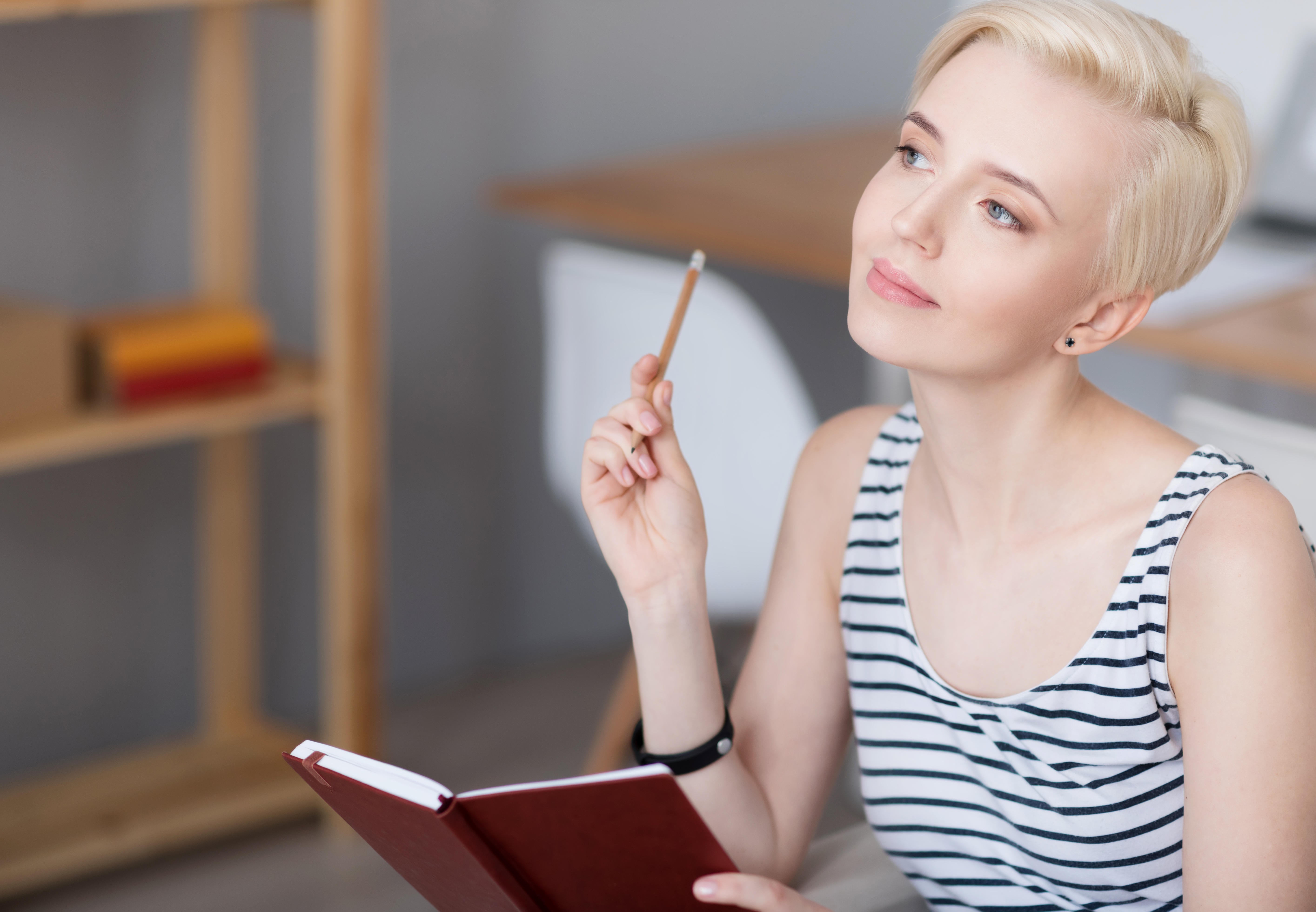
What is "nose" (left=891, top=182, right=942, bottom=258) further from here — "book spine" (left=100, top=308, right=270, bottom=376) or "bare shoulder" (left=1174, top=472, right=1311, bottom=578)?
"book spine" (left=100, top=308, right=270, bottom=376)

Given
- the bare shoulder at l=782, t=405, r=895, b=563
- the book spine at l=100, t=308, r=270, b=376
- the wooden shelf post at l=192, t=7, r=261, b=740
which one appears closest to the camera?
the bare shoulder at l=782, t=405, r=895, b=563

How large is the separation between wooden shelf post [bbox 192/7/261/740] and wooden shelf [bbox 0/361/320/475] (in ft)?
0.34

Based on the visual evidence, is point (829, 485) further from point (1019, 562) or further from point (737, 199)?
point (737, 199)

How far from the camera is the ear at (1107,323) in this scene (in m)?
0.94

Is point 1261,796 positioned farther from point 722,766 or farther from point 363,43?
point 363,43

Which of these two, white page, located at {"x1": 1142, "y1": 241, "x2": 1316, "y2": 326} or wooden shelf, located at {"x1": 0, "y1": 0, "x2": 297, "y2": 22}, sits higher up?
wooden shelf, located at {"x1": 0, "y1": 0, "x2": 297, "y2": 22}

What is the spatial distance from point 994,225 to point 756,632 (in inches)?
14.3

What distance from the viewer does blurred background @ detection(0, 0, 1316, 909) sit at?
6.81 ft

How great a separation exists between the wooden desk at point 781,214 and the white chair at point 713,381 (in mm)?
214

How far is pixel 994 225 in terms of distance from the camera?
896 millimetres

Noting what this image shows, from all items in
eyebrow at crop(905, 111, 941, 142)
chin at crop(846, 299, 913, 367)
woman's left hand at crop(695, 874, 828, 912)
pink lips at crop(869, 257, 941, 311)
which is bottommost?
woman's left hand at crop(695, 874, 828, 912)

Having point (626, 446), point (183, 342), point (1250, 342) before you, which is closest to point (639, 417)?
point (626, 446)

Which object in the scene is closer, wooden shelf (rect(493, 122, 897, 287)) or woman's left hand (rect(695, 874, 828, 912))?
woman's left hand (rect(695, 874, 828, 912))

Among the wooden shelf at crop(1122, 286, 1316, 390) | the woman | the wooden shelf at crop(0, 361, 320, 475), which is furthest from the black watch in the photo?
the wooden shelf at crop(0, 361, 320, 475)
